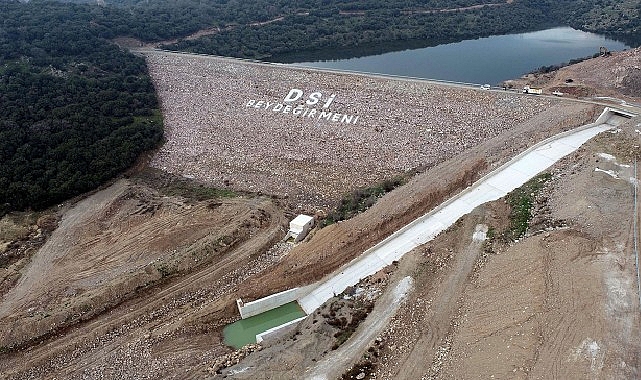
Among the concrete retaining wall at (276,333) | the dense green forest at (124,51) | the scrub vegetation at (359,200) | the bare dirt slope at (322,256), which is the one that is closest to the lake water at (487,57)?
the dense green forest at (124,51)

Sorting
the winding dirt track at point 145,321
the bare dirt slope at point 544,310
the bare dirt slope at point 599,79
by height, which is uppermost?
the bare dirt slope at point 599,79

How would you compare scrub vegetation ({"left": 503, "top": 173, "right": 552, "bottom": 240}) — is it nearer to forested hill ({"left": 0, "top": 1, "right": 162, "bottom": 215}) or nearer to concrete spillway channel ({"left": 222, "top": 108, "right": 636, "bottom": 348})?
concrete spillway channel ({"left": 222, "top": 108, "right": 636, "bottom": 348})

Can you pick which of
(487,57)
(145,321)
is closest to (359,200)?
(145,321)

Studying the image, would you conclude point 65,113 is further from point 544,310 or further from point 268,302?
point 544,310

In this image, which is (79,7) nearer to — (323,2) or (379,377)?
(323,2)

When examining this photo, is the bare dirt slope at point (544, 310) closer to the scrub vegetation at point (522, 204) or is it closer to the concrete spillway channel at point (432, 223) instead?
the scrub vegetation at point (522, 204)

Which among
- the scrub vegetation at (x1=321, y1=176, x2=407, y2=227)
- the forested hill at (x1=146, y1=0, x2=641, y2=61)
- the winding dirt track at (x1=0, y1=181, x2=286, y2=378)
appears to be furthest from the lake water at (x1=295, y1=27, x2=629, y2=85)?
the winding dirt track at (x1=0, y1=181, x2=286, y2=378)

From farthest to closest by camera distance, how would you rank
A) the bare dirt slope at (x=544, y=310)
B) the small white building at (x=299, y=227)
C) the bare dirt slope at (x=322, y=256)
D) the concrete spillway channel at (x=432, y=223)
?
the small white building at (x=299, y=227) → the concrete spillway channel at (x=432, y=223) → the bare dirt slope at (x=322, y=256) → the bare dirt slope at (x=544, y=310)
